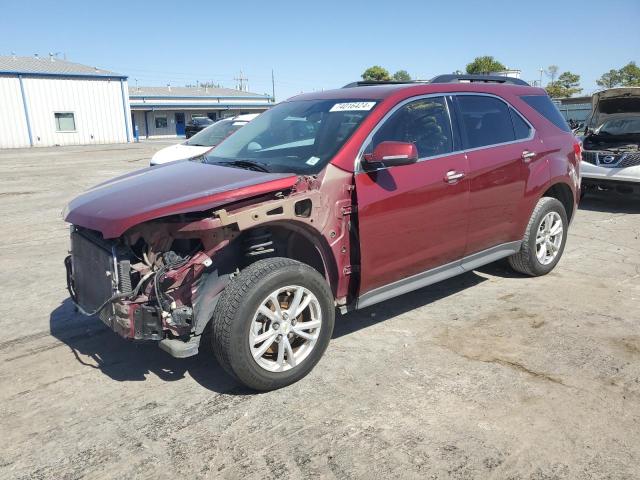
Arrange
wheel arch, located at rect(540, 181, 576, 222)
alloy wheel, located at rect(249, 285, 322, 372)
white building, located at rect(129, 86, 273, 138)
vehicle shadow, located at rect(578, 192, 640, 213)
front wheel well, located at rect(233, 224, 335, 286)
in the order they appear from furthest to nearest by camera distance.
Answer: white building, located at rect(129, 86, 273, 138) → vehicle shadow, located at rect(578, 192, 640, 213) → wheel arch, located at rect(540, 181, 576, 222) → front wheel well, located at rect(233, 224, 335, 286) → alloy wheel, located at rect(249, 285, 322, 372)

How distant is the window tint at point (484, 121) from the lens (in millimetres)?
4516

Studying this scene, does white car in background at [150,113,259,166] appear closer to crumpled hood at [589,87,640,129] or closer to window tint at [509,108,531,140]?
window tint at [509,108,531,140]

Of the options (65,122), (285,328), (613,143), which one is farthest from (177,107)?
(285,328)

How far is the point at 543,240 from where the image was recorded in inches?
214

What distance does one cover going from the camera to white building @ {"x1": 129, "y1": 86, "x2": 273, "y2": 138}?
49375 mm

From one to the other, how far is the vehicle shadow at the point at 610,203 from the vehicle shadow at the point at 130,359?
316 inches

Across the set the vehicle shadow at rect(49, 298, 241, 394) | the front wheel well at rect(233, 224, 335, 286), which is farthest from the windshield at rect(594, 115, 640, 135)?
the vehicle shadow at rect(49, 298, 241, 394)

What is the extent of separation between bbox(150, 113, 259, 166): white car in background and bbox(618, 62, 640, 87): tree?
189ft

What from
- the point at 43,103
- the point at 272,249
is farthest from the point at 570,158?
the point at 43,103

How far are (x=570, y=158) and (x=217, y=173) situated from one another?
3823mm

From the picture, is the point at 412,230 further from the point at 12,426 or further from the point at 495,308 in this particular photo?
the point at 12,426

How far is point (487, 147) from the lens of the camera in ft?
15.1

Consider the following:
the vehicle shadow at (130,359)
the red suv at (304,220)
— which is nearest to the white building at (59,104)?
the vehicle shadow at (130,359)

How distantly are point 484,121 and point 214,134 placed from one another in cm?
673
